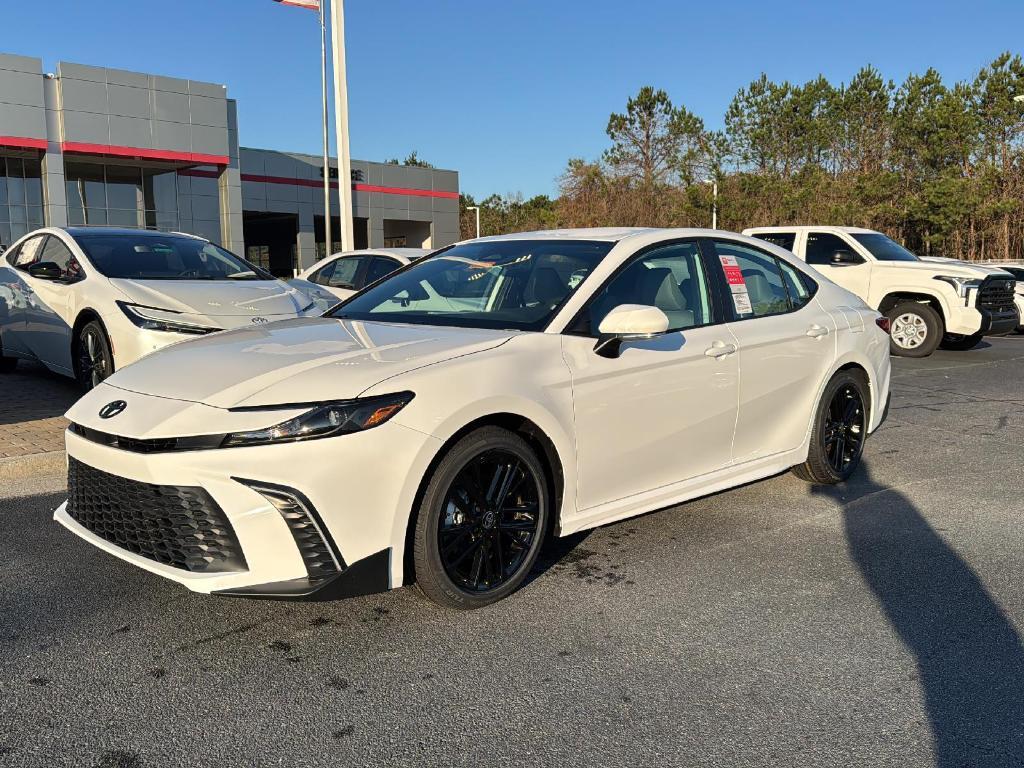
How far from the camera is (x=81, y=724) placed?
9.39 ft

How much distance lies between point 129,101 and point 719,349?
29.9m

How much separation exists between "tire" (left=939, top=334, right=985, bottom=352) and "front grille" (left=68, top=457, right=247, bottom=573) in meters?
13.2

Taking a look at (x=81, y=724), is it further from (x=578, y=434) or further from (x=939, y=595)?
(x=939, y=595)

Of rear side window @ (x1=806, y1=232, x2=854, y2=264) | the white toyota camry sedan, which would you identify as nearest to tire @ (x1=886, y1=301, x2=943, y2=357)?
rear side window @ (x1=806, y1=232, x2=854, y2=264)

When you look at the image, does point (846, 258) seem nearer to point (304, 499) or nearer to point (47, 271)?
point (47, 271)

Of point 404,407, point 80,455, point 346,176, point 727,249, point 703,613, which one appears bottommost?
point 703,613

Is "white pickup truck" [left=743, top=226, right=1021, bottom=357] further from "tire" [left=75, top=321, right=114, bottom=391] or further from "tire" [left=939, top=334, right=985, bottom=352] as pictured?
"tire" [left=75, top=321, right=114, bottom=391]

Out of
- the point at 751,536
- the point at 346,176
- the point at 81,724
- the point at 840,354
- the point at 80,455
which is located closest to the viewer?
the point at 81,724

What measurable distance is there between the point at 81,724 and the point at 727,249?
3903mm

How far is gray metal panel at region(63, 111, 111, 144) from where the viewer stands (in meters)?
28.5

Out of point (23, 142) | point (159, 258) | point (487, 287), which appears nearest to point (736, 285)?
point (487, 287)

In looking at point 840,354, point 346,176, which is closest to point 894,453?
point 840,354

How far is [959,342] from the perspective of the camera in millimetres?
14617

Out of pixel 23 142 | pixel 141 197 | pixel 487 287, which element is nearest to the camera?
pixel 487 287
